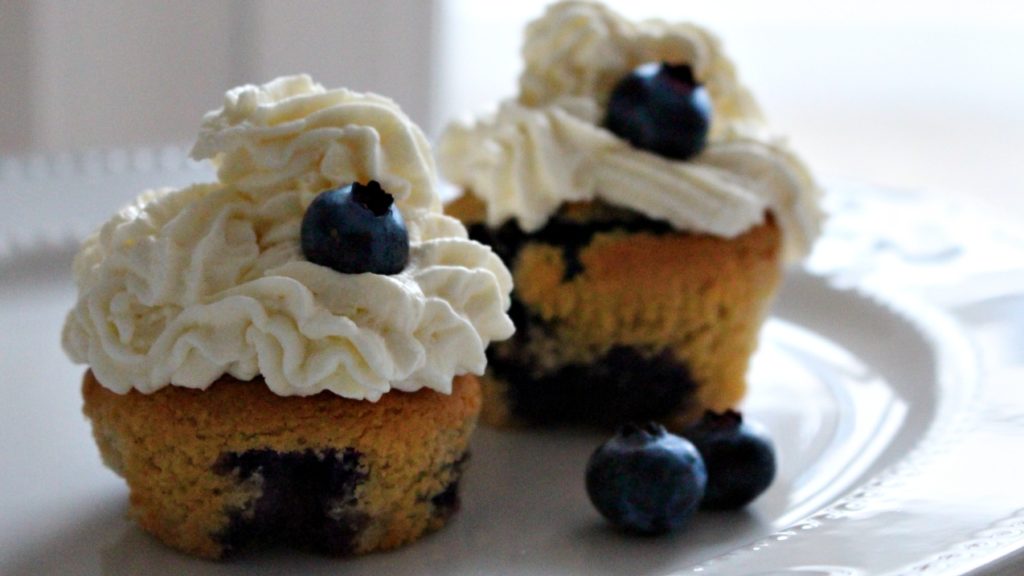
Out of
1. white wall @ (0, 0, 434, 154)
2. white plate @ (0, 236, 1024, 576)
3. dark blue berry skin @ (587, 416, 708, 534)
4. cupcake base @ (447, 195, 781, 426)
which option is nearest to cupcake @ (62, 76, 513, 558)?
white plate @ (0, 236, 1024, 576)

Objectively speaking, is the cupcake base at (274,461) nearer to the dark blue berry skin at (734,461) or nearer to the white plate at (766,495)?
the white plate at (766,495)

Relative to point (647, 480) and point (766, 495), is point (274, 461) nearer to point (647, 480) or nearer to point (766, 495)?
point (647, 480)

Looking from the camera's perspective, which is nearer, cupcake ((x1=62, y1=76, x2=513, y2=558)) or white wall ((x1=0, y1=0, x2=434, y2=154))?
cupcake ((x1=62, y1=76, x2=513, y2=558))

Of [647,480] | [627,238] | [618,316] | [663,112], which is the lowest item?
[647,480]

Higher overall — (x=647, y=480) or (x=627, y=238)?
(x=627, y=238)

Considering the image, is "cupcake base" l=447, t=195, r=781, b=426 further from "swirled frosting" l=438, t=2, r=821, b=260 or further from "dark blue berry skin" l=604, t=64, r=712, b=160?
"dark blue berry skin" l=604, t=64, r=712, b=160

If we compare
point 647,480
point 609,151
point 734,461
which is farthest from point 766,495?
point 609,151

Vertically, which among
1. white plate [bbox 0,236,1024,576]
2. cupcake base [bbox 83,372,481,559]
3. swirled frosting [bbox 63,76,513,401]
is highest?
swirled frosting [bbox 63,76,513,401]
